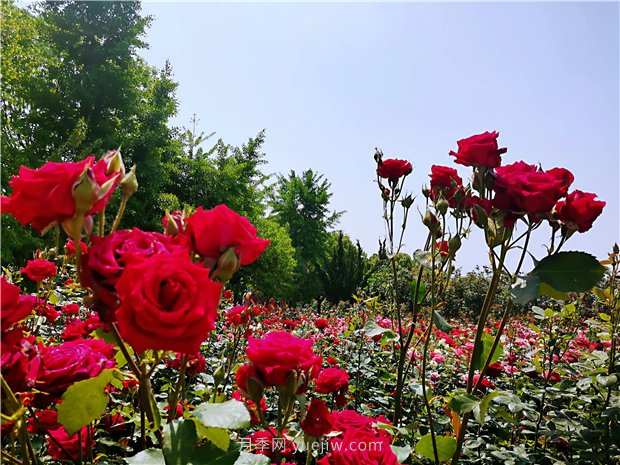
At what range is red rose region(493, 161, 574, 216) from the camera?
0.85m

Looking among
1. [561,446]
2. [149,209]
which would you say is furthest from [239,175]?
[561,446]

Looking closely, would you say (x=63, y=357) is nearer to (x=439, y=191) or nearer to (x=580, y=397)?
(x=439, y=191)

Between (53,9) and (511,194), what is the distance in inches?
685

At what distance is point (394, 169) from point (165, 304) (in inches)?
54.1

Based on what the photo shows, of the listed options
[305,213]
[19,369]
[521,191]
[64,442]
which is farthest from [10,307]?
[305,213]

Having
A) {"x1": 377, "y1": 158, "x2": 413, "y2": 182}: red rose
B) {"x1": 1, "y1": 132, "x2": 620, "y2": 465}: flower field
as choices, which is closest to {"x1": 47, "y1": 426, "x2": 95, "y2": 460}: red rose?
{"x1": 1, "y1": 132, "x2": 620, "y2": 465}: flower field

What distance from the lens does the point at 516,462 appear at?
1529 mm

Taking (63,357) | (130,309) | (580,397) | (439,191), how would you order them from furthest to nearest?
1. (580,397)
2. (439,191)
3. (63,357)
4. (130,309)

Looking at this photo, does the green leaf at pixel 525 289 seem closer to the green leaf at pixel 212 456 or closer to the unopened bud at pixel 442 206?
the unopened bud at pixel 442 206

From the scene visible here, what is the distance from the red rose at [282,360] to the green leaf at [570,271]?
0.55m

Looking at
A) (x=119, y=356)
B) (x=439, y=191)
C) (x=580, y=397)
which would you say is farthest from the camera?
(x=580, y=397)

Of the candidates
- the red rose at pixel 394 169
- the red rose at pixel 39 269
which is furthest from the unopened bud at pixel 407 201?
the red rose at pixel 39 269

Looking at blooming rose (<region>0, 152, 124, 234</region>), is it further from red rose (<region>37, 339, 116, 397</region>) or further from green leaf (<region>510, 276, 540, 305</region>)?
green leaf (<region>510, 276, 540, 305</region>)

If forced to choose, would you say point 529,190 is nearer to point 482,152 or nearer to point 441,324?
point 482,152
